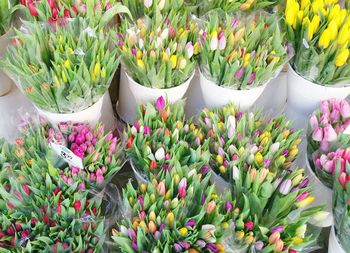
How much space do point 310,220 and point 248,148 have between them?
0.22m

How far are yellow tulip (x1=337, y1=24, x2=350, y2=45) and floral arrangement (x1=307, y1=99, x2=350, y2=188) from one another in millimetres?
163

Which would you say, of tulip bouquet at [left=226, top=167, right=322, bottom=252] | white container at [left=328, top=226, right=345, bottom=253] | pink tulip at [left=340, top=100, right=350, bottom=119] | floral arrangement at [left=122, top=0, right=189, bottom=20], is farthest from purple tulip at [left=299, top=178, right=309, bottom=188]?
floral arrangement at [left=122, top=0, right=189, bottom=20]

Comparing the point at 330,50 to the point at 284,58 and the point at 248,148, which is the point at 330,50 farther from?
the point at 248,148

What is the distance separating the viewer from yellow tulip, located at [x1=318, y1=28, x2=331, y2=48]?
109 centimetres

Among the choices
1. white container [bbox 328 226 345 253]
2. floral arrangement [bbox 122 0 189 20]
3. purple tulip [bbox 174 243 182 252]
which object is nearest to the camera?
purple tulip [bbox 174 243 182 252]

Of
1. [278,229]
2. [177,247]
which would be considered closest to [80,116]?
[177,247]

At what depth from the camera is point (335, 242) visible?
3.23 ft

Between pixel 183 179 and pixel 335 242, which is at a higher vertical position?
pixel 183 179

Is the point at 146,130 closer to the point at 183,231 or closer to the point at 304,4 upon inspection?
the point at 183,231

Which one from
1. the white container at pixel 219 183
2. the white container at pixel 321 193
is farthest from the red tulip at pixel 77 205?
the white container at pixel 321 193

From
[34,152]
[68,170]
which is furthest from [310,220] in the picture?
[34,152]

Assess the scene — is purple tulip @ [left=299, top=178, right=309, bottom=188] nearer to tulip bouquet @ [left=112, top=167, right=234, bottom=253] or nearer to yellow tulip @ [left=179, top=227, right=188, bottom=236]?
tulip bouquet @ [left=112, top=167, right=234, bottom=253]

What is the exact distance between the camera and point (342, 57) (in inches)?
43.0

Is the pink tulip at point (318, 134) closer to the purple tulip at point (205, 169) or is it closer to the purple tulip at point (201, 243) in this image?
the purple tulip at point (205, 169)
